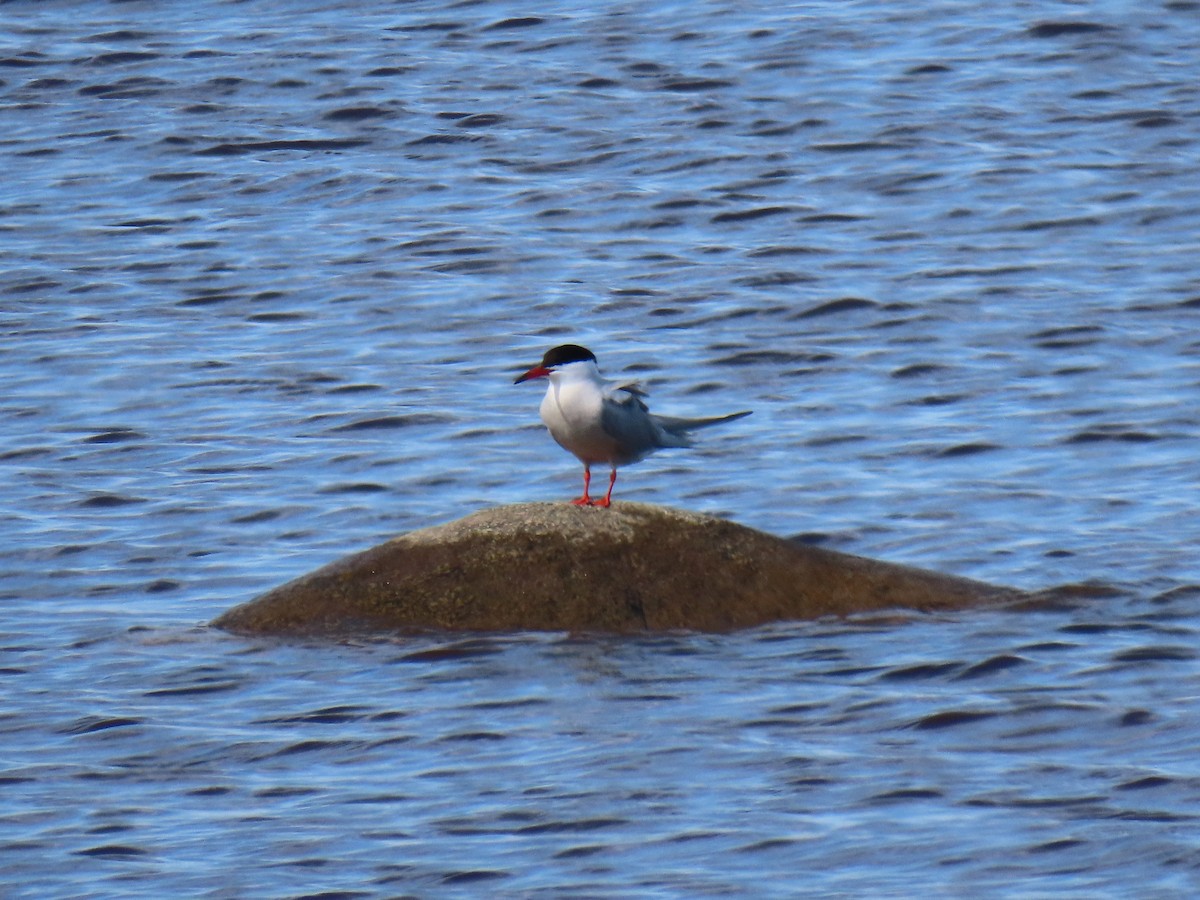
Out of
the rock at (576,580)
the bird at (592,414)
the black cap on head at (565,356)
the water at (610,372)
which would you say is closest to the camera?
the water at (610,372)

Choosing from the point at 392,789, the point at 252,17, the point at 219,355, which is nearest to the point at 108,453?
the point at 219,355

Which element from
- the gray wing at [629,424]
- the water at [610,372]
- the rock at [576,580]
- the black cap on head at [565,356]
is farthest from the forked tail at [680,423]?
the water at [610,372]

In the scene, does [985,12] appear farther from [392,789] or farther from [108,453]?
[392,789]

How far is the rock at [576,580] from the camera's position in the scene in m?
10.2

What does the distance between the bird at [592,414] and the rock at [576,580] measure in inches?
11.8

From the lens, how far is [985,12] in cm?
2570

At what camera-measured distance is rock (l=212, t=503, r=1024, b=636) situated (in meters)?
10.2

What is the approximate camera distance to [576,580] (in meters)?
10.2

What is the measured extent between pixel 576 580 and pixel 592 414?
0.78 m

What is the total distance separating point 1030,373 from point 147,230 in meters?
8.45

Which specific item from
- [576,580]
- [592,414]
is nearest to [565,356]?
[592,414]

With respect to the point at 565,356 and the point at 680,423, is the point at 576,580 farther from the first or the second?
the point at 680,423

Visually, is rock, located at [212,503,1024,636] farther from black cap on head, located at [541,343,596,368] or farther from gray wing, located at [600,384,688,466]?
black cap on head, located at [541,343,596,368]

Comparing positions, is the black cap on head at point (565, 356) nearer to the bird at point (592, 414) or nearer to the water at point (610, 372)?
the bird at point (592, 414)
